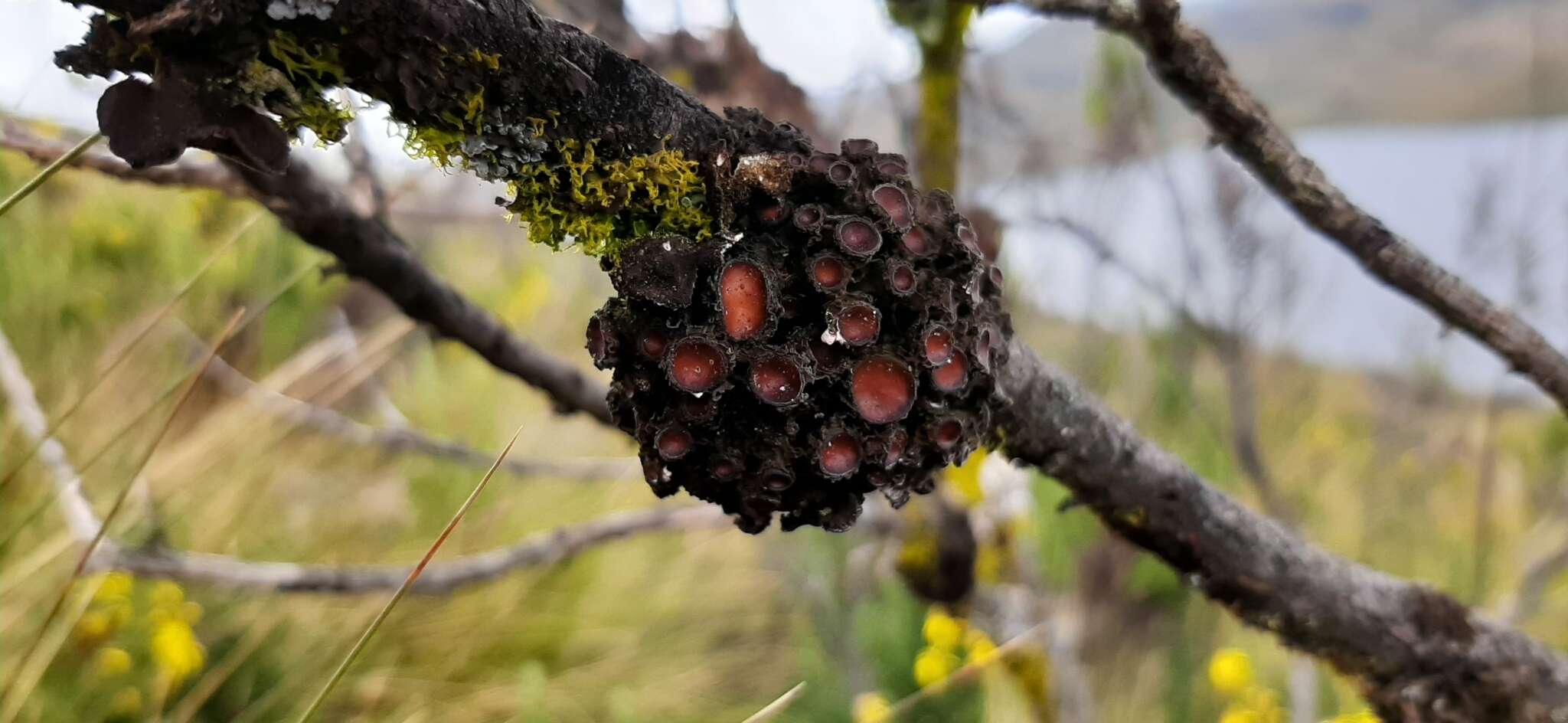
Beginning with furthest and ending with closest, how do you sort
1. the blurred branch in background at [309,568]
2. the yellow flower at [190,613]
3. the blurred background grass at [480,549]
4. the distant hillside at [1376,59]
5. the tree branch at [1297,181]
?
the distant hillside at [1376,59]
the blurred background grass at [480,549]
the yellow flower at [190,613]
the blurred branch in background at [309,568]
the tree branch at [1297,181]

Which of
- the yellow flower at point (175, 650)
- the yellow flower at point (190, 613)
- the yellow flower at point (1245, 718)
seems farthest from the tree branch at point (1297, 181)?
the yellow flower at point (190, 613)

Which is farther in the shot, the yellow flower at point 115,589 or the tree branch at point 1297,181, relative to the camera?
the yellow flower at point 115,589

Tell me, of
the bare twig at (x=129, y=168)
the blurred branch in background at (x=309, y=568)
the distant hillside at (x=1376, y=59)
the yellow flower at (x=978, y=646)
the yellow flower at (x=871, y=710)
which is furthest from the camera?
the distant hillside at (x=1376, y=59)

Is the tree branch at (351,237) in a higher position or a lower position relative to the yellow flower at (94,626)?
higher

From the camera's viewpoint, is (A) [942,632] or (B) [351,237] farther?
(A) [942,632]

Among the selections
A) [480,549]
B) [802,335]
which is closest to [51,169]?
[802,335]

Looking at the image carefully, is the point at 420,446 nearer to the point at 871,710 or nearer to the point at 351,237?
the point at 351,237

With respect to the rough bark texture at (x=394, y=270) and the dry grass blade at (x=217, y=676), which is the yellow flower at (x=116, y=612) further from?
the rough bark texture at (x=394, y=270)
